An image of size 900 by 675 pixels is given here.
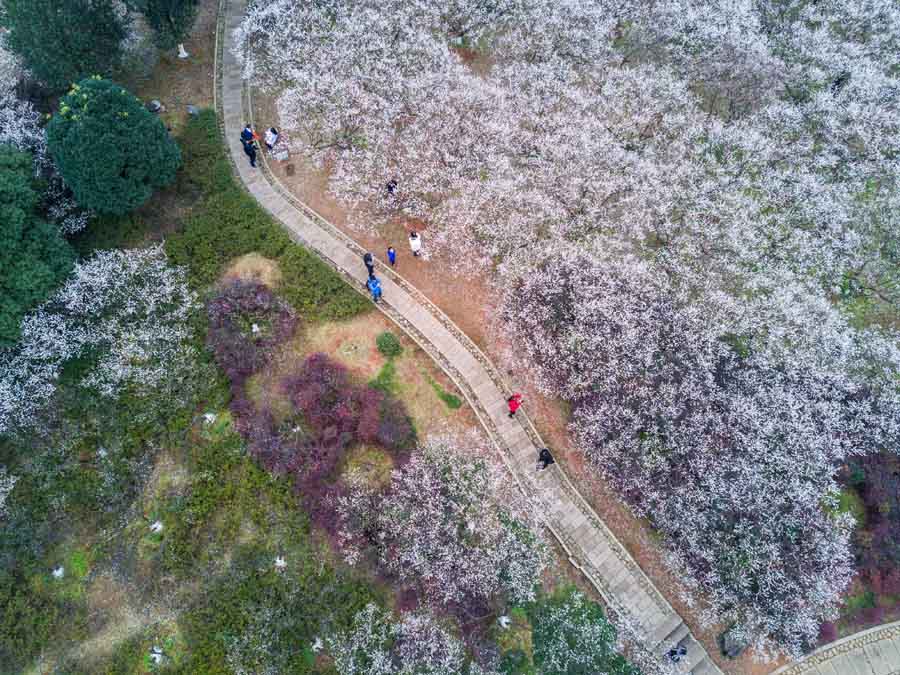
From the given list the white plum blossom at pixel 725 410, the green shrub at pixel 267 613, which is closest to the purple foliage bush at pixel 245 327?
the green shrub at pixel 267 613

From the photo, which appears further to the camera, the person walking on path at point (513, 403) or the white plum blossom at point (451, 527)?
the person walking on path at point (513, 403)

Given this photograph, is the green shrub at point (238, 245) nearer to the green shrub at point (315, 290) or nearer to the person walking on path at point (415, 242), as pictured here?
the green shrub at point (315, 290)

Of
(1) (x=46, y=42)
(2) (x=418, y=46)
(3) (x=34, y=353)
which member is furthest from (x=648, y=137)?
(3) (x=34, y=353)

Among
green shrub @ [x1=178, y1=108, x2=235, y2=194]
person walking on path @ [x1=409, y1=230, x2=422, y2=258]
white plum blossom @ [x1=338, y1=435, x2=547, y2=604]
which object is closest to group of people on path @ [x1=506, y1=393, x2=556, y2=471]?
white plum blossom @ [x1=338, y1=435, x2=547, y2=604]

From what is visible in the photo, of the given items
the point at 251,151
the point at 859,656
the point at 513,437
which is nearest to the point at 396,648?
the point at 513,437

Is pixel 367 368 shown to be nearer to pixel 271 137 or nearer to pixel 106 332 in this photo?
pixel 106 332

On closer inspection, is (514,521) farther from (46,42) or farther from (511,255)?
(46,42)
